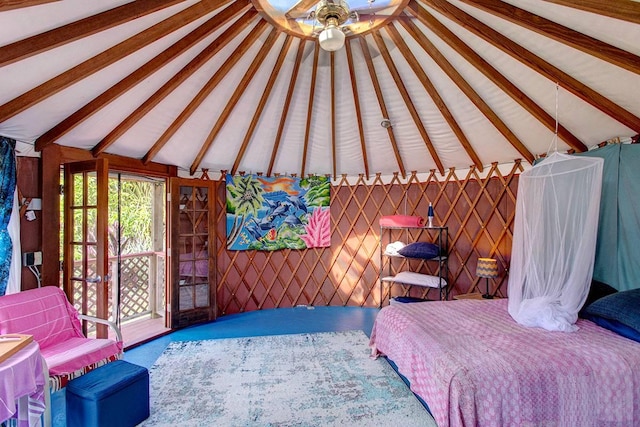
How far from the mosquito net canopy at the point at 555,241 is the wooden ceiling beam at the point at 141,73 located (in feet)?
8.14

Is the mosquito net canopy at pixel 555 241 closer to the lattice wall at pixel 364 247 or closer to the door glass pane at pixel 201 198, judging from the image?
the lattice wall at pixel 364 247

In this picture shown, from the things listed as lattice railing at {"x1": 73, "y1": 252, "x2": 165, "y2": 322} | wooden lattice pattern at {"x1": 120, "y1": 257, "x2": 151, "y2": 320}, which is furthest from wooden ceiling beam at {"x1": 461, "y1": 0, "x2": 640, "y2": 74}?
wooden lattice pattern at {"x1": 120, "y1": 257, "x2": 151, "y2": 320}

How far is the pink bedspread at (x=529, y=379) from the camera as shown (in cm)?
164

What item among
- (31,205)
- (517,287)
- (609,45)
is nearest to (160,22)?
(31,205)

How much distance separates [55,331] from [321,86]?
109 inches

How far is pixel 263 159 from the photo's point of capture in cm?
412

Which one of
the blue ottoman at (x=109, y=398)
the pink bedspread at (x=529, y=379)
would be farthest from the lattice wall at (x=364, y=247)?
the blue ottoman at (x=109, y=398)

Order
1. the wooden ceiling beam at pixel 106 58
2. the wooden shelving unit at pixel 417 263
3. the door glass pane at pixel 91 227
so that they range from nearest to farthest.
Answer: the wooden ceiling beam at pixel 106 58, the door glass pane at pixel 91 227, the wooden shelving unit at pixel 417 263

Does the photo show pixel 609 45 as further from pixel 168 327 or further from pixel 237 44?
pixel 168 327

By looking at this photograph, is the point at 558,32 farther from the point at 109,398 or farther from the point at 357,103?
the point at 109,398

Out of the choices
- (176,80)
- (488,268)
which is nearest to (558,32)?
(488,268)

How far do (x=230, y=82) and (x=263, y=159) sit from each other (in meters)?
1.42

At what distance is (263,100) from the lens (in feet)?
9.81

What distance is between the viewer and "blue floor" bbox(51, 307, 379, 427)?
3141 millimetres
